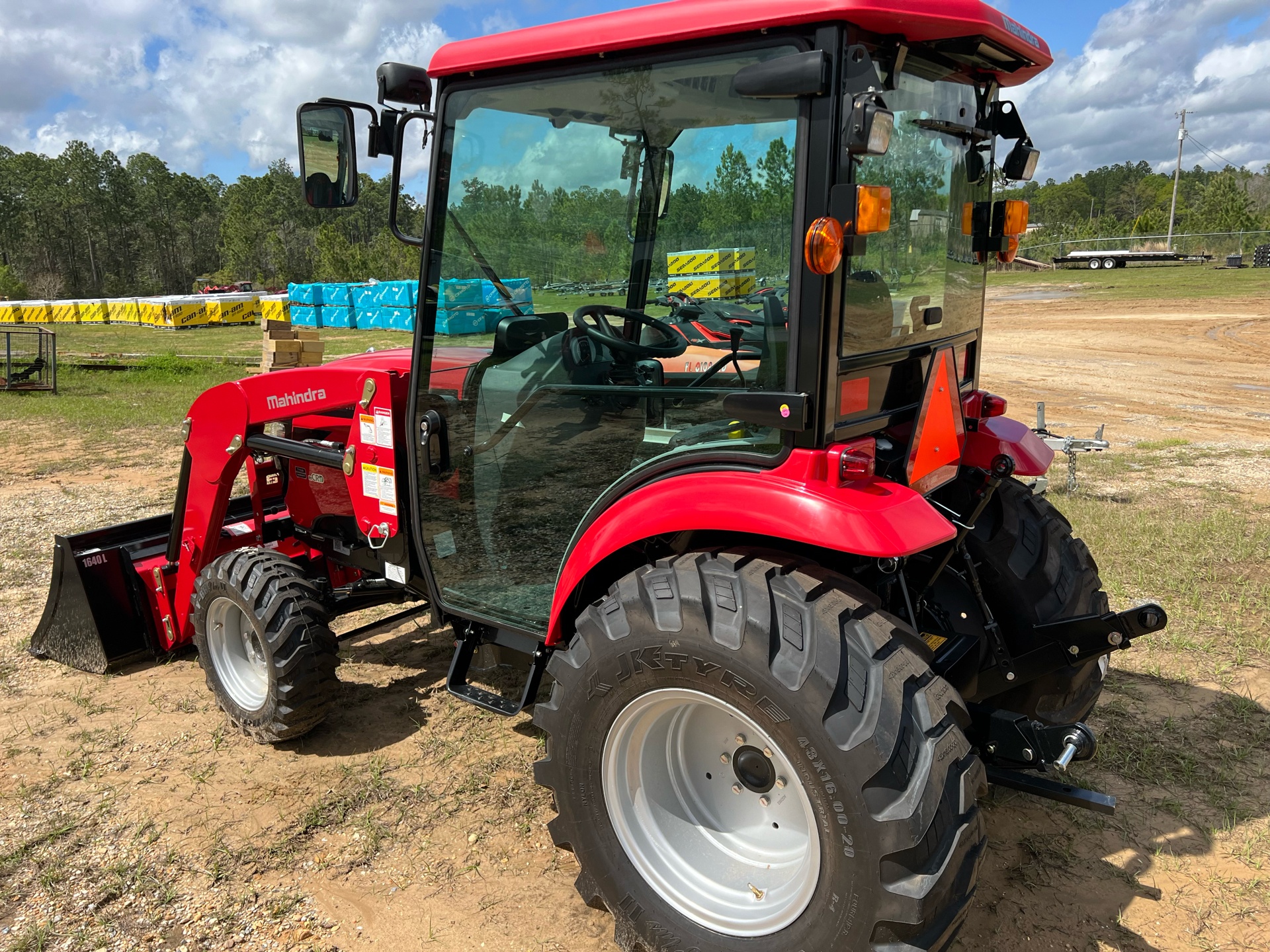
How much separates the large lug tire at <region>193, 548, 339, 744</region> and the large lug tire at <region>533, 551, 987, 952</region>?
135 centimetres

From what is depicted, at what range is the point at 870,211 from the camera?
2045 mm

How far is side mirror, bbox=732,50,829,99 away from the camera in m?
2.04

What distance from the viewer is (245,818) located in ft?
10.6

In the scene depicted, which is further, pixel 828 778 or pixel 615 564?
pixel 615 564

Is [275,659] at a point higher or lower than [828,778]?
lower

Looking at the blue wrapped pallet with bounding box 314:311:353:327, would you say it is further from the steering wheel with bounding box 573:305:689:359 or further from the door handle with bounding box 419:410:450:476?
the steering wheel with bounding box 573:305:689:359

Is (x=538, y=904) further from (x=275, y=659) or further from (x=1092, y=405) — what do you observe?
(x=1092, y=405)

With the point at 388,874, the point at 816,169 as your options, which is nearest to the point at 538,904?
the point at 388,874

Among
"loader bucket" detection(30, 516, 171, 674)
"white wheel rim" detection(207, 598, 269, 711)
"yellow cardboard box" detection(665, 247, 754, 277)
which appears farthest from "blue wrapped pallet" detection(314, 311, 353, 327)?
"yellow cardboard box" detection(665, 247, 754, 277)

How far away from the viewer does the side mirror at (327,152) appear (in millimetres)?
2842

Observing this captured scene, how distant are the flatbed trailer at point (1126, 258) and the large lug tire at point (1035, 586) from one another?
1508 inches

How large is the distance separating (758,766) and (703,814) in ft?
0.97

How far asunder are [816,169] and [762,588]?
99 cm

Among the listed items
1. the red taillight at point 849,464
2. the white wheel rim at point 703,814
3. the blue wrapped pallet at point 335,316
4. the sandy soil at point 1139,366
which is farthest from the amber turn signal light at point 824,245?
the blue wrapped pallet at point 335,316
